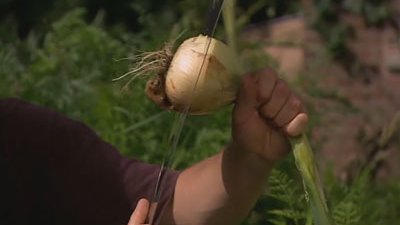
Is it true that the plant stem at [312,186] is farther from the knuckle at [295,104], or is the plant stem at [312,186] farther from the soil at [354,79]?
the soil at [354,79]

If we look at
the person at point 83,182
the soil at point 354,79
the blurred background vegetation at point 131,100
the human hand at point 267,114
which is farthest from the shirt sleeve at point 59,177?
the soil at point 354,79

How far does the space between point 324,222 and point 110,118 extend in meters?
1.34

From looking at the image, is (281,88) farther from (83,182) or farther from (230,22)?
(83,182)

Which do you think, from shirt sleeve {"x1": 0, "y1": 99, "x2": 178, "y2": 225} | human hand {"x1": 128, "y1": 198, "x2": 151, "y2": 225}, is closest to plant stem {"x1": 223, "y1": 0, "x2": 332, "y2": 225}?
human hand {"x1": 128, "y1": 198, "x2": 151, "y2": 225}

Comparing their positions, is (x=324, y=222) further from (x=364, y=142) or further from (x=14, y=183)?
(x=364, y=142)

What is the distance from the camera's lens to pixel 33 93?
2986 millimetres

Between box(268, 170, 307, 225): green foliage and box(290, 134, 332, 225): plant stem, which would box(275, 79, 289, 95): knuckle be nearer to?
box(290, 134, 332, 225): plant stem

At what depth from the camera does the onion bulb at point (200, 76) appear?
1.55 meters

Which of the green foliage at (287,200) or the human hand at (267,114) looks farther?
the green foliage at (287,200)

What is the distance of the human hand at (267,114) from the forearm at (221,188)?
0.06 meters

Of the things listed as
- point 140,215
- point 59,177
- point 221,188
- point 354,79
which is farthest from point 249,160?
point 354,79

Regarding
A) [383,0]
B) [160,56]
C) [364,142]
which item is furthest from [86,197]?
[383,0]

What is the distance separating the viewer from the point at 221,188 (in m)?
1.98

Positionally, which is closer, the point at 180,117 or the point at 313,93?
the point at 180,117
